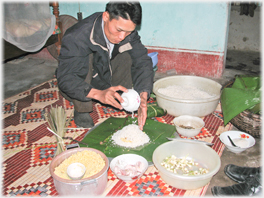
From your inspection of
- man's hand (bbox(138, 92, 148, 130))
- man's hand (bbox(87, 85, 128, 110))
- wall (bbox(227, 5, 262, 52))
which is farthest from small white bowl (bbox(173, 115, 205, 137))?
wall (bbox(227, 5, 262, 52))

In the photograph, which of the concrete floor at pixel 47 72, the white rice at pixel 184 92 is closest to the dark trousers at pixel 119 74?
the white rice at pixel 184 92

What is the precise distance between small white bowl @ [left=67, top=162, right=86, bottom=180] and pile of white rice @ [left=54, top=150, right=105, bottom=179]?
42 mm

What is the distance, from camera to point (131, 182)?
186 centimetres

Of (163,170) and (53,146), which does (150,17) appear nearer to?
(53,146)

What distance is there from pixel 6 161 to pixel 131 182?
113 cm

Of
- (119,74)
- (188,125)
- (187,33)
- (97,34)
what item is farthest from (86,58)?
(187,33)

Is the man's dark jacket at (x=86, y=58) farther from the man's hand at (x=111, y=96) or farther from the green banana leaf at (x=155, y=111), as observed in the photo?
the green banana leaf at (x=155, y=111)

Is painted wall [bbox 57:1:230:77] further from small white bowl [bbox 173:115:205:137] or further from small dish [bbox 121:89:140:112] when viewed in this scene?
small dish [bbox 121:89:140:112]

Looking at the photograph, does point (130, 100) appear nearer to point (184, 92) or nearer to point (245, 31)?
point (184, 92)

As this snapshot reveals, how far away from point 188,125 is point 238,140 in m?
0.49

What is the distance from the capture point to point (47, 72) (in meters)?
4.52

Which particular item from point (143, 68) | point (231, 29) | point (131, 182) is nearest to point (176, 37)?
point (143, 68)

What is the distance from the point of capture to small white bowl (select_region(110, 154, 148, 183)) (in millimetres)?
1787

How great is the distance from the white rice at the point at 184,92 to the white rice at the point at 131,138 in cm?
79
